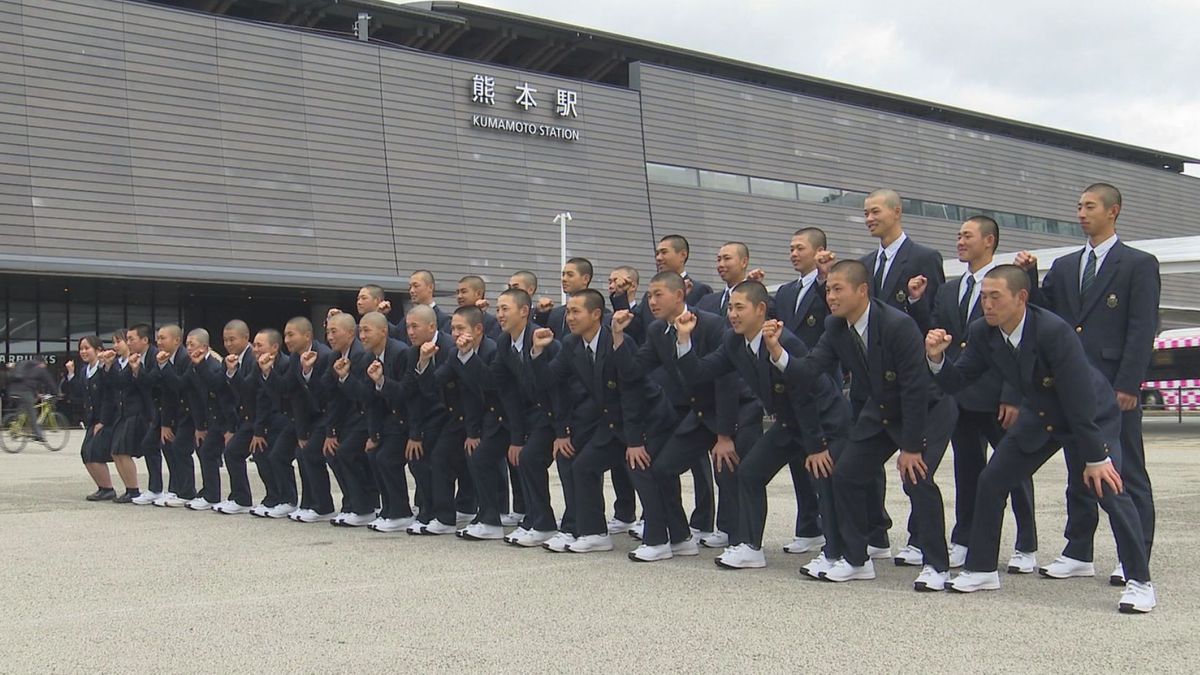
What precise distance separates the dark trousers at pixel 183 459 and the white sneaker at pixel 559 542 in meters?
5.09

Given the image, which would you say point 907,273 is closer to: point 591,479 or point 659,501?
point 659,501

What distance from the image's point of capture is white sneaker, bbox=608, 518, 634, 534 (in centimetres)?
875

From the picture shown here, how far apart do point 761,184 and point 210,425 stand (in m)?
35.4

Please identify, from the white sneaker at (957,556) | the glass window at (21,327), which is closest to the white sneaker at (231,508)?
the white sneaker at (957,556)

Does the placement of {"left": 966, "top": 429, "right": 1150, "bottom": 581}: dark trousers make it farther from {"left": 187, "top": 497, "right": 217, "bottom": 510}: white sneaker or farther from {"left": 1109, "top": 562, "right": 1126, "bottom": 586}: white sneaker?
{"left": 187, "top": 497, "right": 217, "bottom": 510}: white sneaker

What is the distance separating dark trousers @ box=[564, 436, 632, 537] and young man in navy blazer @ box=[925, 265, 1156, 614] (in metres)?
2.45

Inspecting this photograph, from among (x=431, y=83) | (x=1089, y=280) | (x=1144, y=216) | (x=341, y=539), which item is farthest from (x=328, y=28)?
(x=1144, y=216)

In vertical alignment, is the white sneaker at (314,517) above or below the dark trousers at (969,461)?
below

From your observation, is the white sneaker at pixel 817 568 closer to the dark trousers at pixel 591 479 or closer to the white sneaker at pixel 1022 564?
the white sneaker at pixel 1022 564

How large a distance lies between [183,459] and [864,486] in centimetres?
754

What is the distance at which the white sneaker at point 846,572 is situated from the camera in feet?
20.3

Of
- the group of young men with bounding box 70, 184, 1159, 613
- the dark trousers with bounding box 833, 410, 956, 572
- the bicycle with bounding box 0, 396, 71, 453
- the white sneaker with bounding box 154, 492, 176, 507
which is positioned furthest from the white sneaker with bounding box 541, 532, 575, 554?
the bicycle with bounding box 0, 396, 71, 453

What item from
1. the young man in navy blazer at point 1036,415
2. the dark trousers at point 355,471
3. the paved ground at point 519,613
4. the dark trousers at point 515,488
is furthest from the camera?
the dark trousers at point 515,488

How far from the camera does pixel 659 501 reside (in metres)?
7.27
